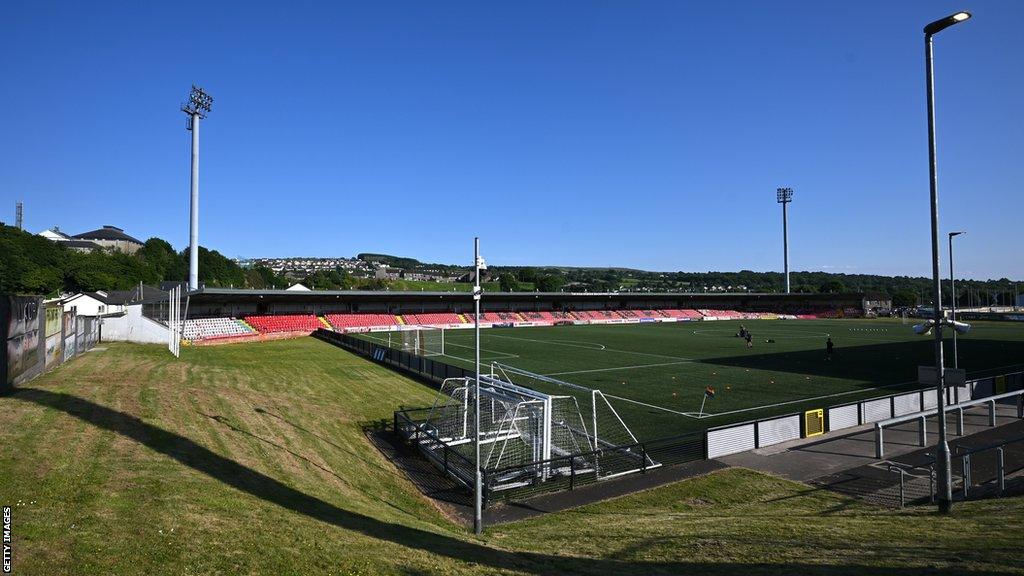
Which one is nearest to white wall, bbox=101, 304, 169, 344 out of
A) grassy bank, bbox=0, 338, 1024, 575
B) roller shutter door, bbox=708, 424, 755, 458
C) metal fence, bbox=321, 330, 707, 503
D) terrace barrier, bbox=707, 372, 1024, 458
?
grassy bank, bbox=0, 338, 1024, 575

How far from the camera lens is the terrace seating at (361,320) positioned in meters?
72.8

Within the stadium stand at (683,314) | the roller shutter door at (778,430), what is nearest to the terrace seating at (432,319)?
the stadium stand at (683,314)

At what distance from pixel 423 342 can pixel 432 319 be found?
38822 mm

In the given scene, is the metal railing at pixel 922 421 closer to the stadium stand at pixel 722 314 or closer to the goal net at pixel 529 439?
the goal net at pixel 529 439

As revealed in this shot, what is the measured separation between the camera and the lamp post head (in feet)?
34.3

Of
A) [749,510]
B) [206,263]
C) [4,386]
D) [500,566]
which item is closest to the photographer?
[500,566]

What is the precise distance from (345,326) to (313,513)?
212 feet

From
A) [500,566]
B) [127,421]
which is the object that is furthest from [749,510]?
[127,421]

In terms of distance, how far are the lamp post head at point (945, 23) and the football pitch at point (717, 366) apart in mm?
14025

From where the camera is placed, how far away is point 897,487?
13.8 meters

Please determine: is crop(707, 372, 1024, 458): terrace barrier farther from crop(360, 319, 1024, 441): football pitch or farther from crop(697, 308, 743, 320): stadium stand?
crop(697, 308, 743, 320): stadium stand

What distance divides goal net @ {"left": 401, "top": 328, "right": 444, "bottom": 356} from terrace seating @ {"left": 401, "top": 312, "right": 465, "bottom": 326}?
94.8 ft

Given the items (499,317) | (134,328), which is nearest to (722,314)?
(499,317)

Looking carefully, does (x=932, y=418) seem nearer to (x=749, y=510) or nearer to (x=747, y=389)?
(x=747, y=389)
